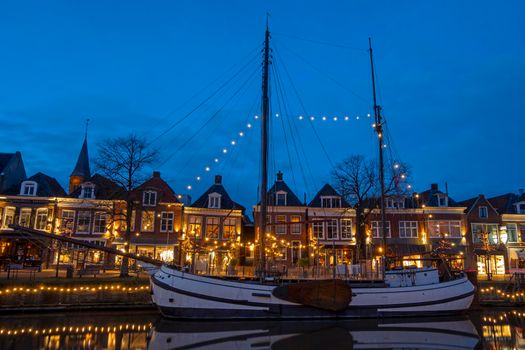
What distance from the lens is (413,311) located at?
2014 cm

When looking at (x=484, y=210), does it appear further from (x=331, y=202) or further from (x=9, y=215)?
(x=9, y=215)

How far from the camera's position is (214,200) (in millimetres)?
38750

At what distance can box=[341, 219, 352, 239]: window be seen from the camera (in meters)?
38.9

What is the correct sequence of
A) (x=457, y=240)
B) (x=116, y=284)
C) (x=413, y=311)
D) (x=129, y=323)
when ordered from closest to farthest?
(x=129, y=323), (x=413, y=311), (x=116, y=284), (x=457, y=240)

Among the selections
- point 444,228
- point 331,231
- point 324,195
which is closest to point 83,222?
point 324,195

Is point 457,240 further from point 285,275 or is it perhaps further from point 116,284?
point 116,284

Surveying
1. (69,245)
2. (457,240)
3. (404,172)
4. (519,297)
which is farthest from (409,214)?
(69,245)

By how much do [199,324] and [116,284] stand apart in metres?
6.90

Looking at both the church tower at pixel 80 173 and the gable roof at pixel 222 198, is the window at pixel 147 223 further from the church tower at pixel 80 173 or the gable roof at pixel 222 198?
the church tower at pixel 80 173

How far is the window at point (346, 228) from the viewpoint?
3891 cm

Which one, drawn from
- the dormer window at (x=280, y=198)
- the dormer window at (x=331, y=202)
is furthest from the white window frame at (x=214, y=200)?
the dormer window at (x=331, y=202)

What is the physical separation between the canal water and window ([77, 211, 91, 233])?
1857 centimetres

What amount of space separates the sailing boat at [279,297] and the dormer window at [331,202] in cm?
1889

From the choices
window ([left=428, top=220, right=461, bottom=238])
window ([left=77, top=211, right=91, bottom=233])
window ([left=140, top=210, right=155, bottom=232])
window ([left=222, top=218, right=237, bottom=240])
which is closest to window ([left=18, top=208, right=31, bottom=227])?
window ([left=77, top=211, right=91, bottom=233])
